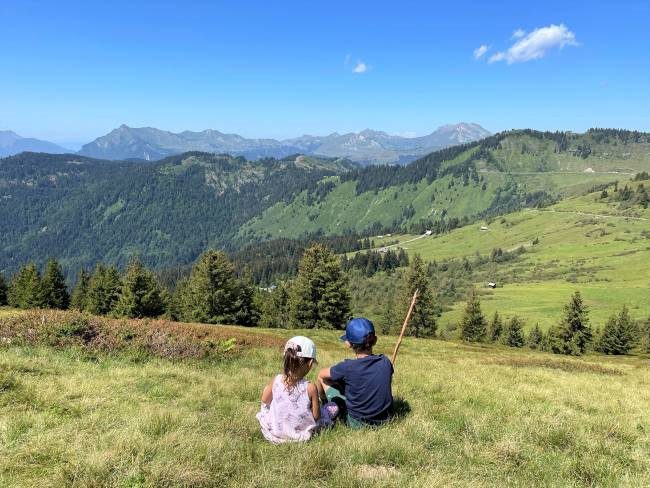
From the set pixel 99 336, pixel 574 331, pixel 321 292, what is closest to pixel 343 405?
pixel 99 336

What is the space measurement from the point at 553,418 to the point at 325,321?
52.0 m

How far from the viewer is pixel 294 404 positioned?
24.4ft

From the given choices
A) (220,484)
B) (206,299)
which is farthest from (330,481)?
(206,299)

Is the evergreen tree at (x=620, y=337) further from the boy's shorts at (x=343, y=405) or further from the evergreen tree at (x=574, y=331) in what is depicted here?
the boy's shorts at (x=343, y=405)

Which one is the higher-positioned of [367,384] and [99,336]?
[367,384]

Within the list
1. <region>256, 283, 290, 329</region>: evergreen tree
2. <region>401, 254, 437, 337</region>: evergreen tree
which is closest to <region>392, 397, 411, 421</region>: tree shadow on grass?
<region>401, 254, 437, 337</region>: evergreen tree

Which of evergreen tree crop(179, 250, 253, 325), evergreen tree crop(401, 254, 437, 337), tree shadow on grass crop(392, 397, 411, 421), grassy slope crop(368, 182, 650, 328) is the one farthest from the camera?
grassy slope crop(368, 182, 650, 328)

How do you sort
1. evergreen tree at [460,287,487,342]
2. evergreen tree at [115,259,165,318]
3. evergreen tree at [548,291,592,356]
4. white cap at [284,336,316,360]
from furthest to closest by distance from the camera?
evergreen tree at [460,287,487,342], evergreen tree at [548,291,592,356], evergreen tree at [115,259,165,318], white cap at [284,336,316,360]

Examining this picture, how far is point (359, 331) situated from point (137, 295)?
63232mm

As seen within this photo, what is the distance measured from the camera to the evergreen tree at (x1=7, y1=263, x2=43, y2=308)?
73.9 metres

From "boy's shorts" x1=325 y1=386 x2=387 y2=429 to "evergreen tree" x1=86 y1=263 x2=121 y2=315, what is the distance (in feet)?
240

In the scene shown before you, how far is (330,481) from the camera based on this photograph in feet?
18.8

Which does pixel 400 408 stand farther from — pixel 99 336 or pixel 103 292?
pixel 103 292

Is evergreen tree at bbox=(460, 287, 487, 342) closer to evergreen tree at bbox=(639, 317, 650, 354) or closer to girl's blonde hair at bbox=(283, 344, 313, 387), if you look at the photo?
evergreen tree at bbox=(639, 317, 650, 354)
